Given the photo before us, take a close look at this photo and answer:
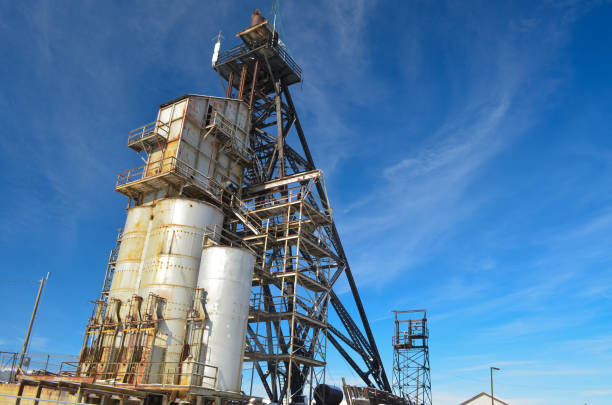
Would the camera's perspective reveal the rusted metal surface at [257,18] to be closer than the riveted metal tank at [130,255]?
No

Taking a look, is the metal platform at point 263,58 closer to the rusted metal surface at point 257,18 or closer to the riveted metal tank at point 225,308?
the rusted metal surface at point 257,18

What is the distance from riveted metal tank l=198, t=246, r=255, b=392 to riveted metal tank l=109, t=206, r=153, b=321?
4741 mm

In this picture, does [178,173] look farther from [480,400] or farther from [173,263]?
[480,400]

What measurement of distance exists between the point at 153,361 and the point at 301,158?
846 inches

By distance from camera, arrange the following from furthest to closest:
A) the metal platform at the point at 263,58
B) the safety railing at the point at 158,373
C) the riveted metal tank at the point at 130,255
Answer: the metal platform at the point at 263,58 < the riveted metal tank at the point at 130,255 < the safety railing at the point at 158,373

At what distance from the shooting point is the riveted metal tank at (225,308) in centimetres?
2378

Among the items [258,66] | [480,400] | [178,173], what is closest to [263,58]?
[258,66]

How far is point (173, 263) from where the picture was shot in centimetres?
2672

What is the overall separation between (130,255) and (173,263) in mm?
3893

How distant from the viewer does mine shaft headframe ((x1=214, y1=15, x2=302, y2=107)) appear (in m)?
39.4

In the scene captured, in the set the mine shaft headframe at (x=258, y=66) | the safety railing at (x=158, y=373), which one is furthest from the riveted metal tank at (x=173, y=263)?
the mine shaft headframe at (x=258, y=66)

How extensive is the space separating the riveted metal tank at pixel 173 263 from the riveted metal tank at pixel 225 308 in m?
1.09

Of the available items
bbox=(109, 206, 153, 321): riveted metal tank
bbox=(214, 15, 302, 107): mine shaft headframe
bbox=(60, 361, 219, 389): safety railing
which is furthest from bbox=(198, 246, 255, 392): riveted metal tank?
bbox=(214, 15, 302, 107): mine shaft headframe

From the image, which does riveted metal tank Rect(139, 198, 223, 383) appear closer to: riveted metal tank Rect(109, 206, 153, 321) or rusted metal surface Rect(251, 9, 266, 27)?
riveted metal tank Rect(109, 206, 153, 321)
